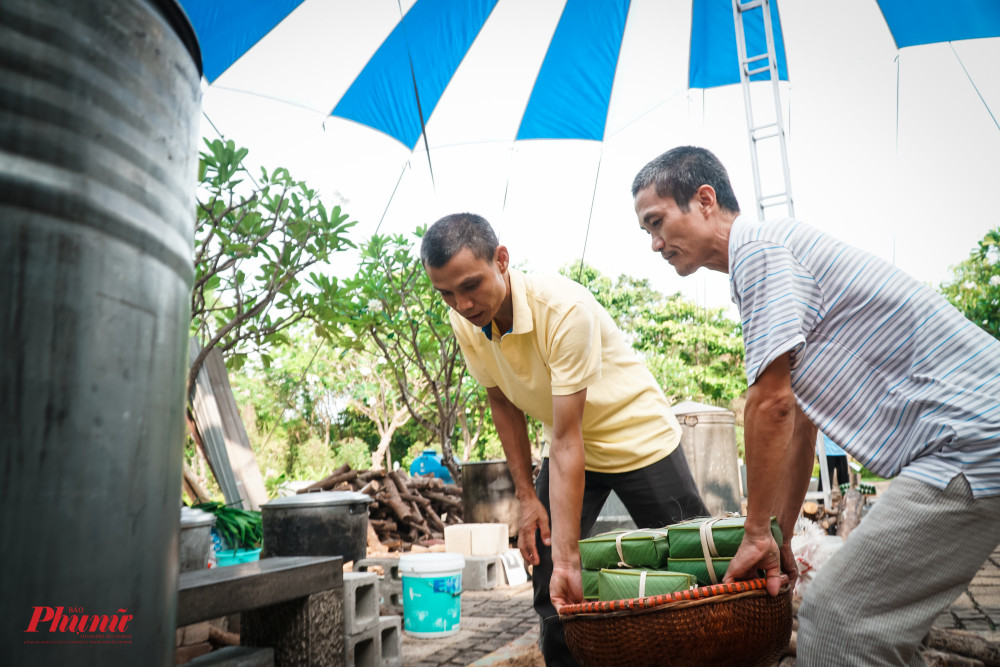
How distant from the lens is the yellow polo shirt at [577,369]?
2.20 meters

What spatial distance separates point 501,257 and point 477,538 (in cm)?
369

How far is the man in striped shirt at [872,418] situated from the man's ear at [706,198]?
106 mm

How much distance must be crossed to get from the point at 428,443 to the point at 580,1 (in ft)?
49.5

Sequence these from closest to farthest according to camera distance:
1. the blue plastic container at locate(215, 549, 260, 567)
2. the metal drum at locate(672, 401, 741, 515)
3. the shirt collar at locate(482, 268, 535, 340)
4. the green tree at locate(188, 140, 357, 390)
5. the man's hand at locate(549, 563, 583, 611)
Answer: the man's hand at locate(549, 563, 583, 611) → the shirt collar at locate(482, 268, 535, 340) → the blue plastic container at locate(215, 549, 260, 567) → the green tree at locate(188, 140, 357, 390) → the metal drum at locate(672, 401, 741, 515)

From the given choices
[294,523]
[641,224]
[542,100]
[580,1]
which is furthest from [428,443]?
[641,224]

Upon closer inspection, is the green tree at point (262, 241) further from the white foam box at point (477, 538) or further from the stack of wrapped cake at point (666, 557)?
the stack of wrapped cake at point (666, 557)

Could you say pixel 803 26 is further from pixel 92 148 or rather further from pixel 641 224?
pixel 92 148

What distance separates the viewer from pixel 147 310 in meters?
0.83

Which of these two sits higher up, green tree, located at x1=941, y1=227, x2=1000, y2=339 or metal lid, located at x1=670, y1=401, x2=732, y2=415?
green tree, located at x1=941, y1=227, x2=1000, y2=339

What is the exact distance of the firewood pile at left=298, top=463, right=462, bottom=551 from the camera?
730 centimetres

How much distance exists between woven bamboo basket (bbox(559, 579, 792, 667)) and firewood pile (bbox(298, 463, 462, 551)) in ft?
18.4

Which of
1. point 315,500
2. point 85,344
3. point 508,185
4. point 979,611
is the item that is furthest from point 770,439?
point 508,185

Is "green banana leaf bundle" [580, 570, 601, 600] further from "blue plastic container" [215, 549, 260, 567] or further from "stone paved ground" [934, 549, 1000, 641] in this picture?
"blue plastic container" [215, 549, 260, 567]

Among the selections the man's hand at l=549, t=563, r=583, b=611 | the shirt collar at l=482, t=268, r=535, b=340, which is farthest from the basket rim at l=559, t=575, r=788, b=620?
the shirt collar at l=482, t=268, r=535, b=340
